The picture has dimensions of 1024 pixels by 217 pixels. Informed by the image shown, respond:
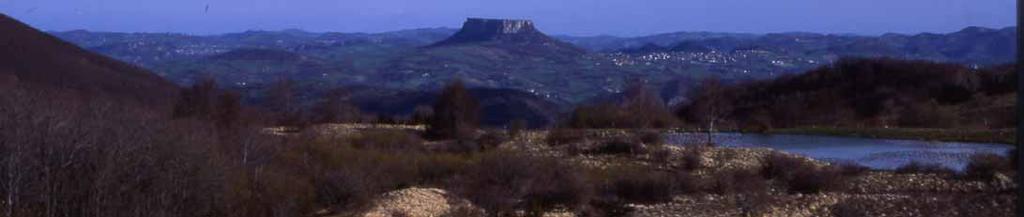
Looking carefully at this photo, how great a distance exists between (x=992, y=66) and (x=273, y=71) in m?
29.8

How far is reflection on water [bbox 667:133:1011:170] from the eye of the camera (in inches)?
1207

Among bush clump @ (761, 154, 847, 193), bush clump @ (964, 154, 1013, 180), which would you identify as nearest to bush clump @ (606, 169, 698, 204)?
bush clump @ (761, 154, 847, 193)

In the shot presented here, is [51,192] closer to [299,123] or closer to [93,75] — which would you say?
[299,123]

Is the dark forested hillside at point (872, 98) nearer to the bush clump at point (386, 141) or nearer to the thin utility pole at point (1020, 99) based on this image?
the bush clump at point (386, 141)

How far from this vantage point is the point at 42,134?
16.4 meters

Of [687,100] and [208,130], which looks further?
[687,100]

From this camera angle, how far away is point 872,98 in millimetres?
55062

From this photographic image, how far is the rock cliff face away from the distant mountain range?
0.09 metres

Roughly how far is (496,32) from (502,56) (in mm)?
10611

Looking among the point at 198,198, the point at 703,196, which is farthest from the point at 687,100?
the point at 198,198

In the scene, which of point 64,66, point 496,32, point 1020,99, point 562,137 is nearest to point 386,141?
point 562,137

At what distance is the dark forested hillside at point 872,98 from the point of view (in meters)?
45.3

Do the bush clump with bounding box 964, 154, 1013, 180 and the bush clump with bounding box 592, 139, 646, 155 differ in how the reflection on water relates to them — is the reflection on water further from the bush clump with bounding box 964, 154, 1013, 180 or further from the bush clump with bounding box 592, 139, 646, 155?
the bush clump with bounding box 592, 139, 646, 155

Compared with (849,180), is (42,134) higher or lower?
higher
